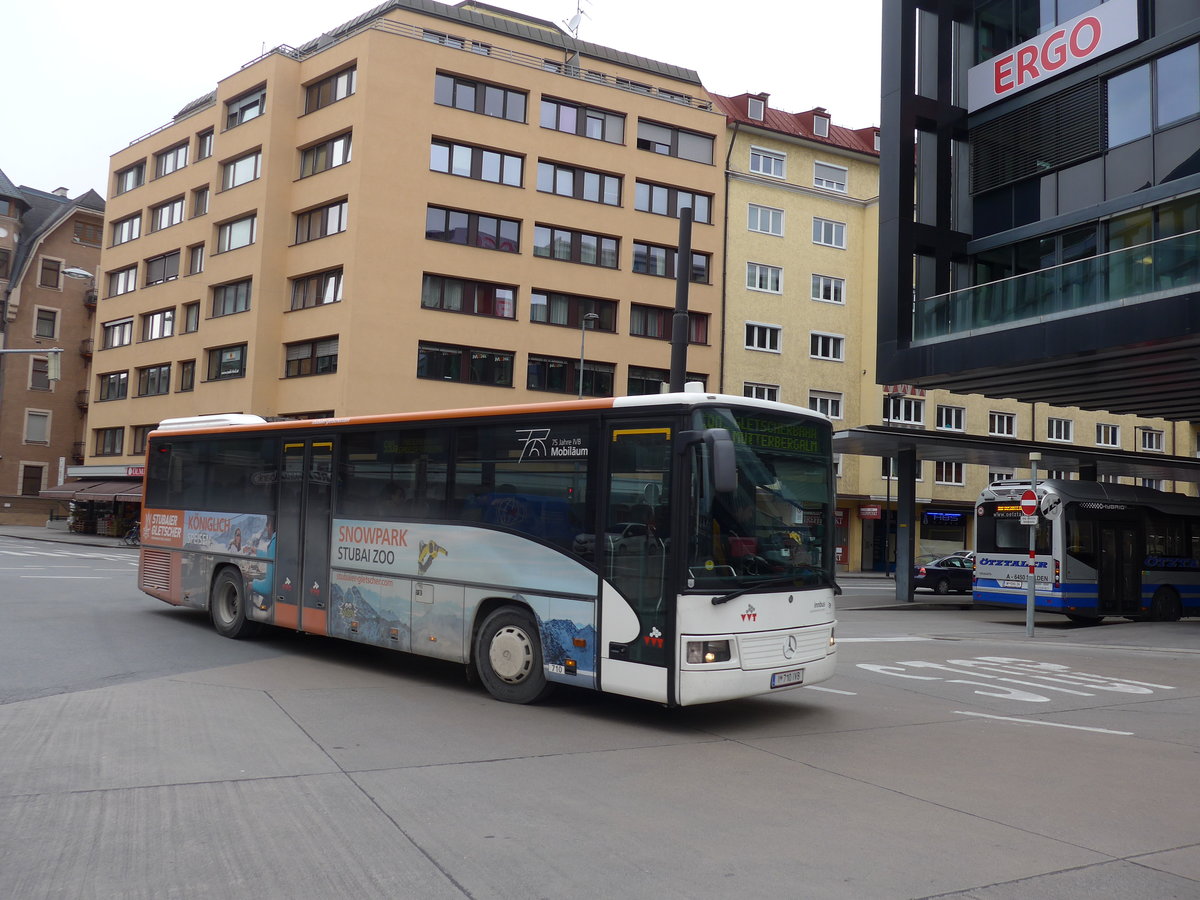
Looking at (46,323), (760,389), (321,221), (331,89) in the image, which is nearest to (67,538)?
(321,221)

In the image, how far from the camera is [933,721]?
31.6 ft

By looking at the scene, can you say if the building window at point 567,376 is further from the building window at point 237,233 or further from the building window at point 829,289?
the building window at point 237,233

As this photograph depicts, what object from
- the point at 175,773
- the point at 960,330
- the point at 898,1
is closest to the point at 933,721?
Result: the point at 175,773

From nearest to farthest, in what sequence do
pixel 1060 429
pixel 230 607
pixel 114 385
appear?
pixel 230 607, pixel 114 385, pixel 1060 429

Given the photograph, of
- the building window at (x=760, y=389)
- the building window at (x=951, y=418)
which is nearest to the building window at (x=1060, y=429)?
the building window at (x=951, y=418)

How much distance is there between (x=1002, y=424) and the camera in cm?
5450

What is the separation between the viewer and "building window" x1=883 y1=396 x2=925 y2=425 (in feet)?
166

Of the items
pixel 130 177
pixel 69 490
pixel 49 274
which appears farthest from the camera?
pixel 49 274

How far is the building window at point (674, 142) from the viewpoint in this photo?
44.8 m

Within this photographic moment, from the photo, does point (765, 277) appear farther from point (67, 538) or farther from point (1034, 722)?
point (1034, 722)

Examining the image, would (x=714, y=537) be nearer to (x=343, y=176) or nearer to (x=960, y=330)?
(x=960, y=330)

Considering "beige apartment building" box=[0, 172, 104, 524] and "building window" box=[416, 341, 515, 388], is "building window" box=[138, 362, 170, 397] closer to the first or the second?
"beige apartment building" box=[0, 172, 104, 524]

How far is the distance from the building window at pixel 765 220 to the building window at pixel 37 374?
44.5m

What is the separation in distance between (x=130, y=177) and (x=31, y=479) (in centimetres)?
2073
